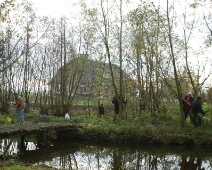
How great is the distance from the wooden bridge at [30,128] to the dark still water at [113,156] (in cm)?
66

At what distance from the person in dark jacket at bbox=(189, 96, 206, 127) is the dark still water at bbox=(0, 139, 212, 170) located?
191cm

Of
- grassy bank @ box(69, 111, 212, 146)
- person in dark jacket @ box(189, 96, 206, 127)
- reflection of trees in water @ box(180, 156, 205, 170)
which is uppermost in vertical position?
person in dark jacket @ box(189, 96, 206, 127)

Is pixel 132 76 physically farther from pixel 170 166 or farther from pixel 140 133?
pixel 170 166

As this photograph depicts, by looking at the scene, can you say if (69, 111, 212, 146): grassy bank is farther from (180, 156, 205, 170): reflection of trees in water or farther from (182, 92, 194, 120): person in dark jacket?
(180, 156, 205, 170): reflection of trees in water

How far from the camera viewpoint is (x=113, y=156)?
14.0 meters

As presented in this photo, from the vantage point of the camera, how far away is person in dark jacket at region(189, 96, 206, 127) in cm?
1627

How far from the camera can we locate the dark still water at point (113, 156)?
12273 mm

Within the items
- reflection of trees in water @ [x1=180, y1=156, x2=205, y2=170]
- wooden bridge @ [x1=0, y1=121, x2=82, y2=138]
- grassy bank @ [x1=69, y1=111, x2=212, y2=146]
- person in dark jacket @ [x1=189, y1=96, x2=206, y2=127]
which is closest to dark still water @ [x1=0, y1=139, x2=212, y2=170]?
reflection of trees in water @ [x1=180, y1=156, x2=205, y2=170]

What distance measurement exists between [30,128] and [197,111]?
343 inches

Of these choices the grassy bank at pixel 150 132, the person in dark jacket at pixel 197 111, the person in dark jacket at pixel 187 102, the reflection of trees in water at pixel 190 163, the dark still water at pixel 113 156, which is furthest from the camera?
the person in dark jacket at pixel 187 102

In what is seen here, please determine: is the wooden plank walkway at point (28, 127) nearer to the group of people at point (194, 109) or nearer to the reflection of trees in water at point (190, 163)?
the group of people at point (194, 109)

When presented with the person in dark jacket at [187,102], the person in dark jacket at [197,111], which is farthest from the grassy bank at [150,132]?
the person in dark jacket at [187,102]

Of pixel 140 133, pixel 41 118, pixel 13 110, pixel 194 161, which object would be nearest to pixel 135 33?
pixel 140 133

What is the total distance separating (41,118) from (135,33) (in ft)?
27.4
